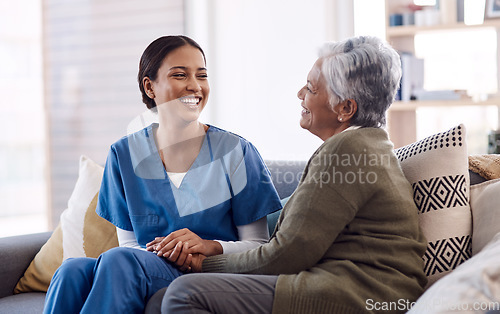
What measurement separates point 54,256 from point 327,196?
118 cm

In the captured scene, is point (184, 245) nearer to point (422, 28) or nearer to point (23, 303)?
point (23, 303)

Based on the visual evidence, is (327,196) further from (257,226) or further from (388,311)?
(257,226)

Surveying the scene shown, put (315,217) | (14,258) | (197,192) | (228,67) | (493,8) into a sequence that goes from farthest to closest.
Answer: (228,67) → (493,8) → (14,258) → (197,192) → (315,217)

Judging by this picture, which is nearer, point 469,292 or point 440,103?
point 469,292

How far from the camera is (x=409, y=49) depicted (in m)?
3.62

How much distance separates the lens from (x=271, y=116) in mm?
3592

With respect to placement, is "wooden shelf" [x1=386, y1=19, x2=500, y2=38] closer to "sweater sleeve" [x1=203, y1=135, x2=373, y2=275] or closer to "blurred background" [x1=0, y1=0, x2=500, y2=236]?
"blurred background" [x1=0, y1=0, x2=500, y2=236]

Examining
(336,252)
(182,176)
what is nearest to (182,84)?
(182,176)

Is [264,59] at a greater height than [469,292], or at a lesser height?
greater

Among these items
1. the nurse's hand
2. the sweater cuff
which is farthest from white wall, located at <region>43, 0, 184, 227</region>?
the sweater cuff

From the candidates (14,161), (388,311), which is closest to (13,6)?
(14,161)

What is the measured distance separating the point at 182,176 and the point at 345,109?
56cm

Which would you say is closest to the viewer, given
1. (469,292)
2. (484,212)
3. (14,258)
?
(469,292)

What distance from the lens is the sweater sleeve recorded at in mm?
1334
